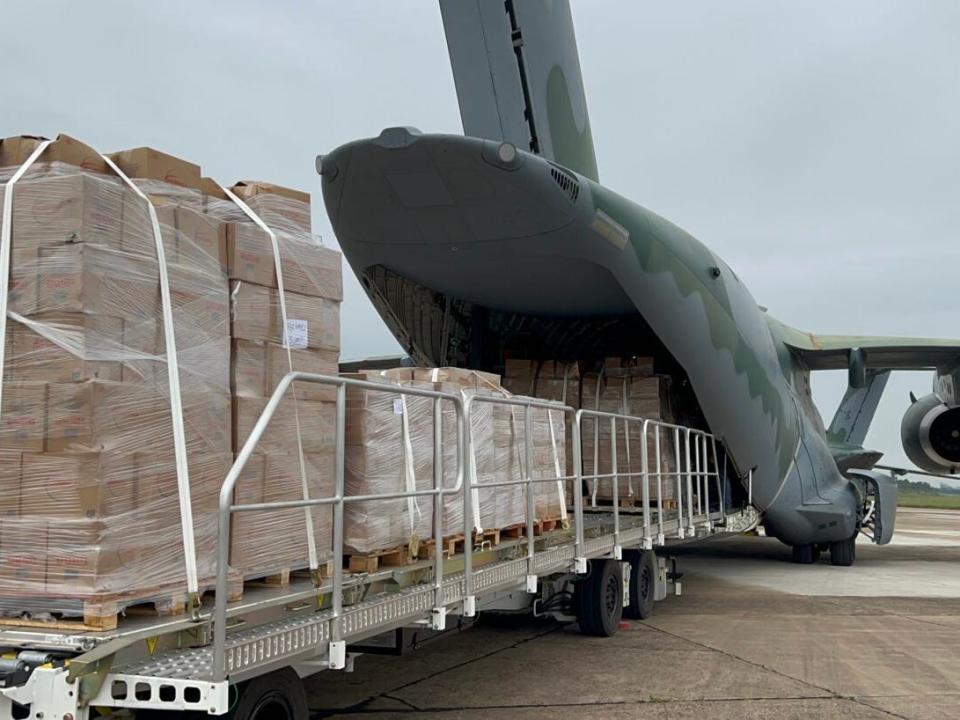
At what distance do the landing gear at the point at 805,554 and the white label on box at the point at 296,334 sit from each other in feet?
40.9

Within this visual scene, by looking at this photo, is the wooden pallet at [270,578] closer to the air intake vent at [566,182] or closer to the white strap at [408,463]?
the white strap at [408,463]

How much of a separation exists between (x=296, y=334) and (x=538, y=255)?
14.6ft

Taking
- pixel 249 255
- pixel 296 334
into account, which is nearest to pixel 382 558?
pixel 296 334

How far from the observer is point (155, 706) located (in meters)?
3.13

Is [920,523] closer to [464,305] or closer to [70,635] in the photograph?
[464,305]

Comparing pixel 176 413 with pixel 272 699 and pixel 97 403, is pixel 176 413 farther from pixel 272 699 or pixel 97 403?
pixel 272 699

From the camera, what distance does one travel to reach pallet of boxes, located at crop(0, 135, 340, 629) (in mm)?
3334

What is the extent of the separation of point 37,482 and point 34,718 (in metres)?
A: 0.81

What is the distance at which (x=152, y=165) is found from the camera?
4.02 meters

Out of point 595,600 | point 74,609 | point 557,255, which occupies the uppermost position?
point 557,255

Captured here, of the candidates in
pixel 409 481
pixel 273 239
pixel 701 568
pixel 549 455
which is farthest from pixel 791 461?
pixel 273 239

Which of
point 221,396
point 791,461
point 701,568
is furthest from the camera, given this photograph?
point 701,568

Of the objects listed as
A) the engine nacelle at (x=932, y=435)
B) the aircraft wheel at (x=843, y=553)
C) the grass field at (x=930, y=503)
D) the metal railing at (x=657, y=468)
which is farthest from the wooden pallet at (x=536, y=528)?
the grass field at (x=930, y=503)

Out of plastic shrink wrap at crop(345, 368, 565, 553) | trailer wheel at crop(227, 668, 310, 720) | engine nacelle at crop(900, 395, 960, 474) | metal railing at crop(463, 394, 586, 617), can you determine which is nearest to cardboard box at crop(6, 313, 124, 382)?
trailer wheel at crop(227, 668, 310, 720)
